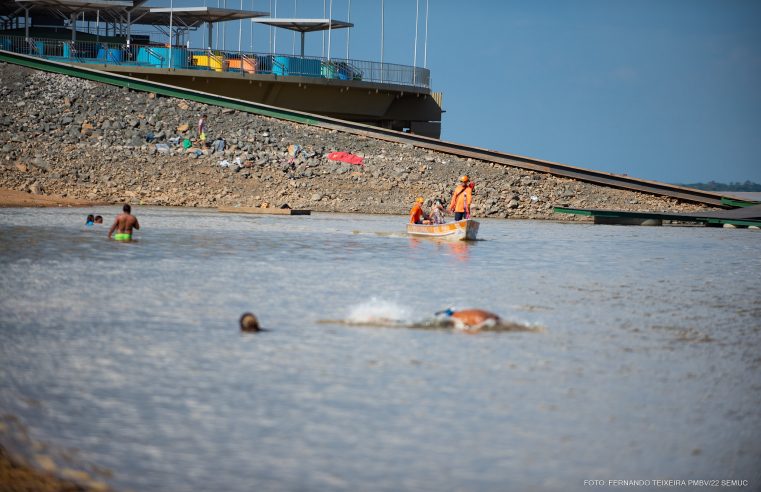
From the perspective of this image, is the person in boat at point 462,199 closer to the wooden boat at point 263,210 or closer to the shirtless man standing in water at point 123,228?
the shirtless man standing in water at point 123,228

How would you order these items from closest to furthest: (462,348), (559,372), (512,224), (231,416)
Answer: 1. (231,416)
2. (559,372)
3. (462,348)
4. (512,224)

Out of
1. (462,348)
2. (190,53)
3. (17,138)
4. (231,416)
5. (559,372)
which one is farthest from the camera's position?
(190,53)

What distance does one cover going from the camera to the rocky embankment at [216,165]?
37406 mm

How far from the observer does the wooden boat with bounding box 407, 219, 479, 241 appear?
26.2m

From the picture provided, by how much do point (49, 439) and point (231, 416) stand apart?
1.43 meters

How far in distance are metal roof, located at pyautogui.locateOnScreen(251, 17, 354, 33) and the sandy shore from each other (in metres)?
26.5

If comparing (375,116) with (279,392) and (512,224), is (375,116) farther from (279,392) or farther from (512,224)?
(279,392)

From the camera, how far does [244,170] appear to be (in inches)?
1538

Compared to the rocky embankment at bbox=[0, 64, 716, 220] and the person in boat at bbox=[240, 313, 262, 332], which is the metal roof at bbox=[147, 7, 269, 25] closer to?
the rocky embankment at bbox=[0, 64, 716, 220]

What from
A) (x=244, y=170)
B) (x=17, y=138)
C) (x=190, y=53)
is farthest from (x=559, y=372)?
(x=190, y=53)

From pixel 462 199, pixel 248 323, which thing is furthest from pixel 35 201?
pixel 248 323

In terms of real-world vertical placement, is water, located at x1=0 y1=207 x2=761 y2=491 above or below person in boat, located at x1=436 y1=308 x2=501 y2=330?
below

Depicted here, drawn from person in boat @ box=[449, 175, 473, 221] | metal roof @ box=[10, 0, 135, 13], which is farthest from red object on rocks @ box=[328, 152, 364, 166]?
metal roof @ box=[10, 0, 135, 13]

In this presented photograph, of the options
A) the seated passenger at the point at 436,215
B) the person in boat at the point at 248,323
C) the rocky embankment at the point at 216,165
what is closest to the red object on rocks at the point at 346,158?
the rocky embankment at the point at 216,165
